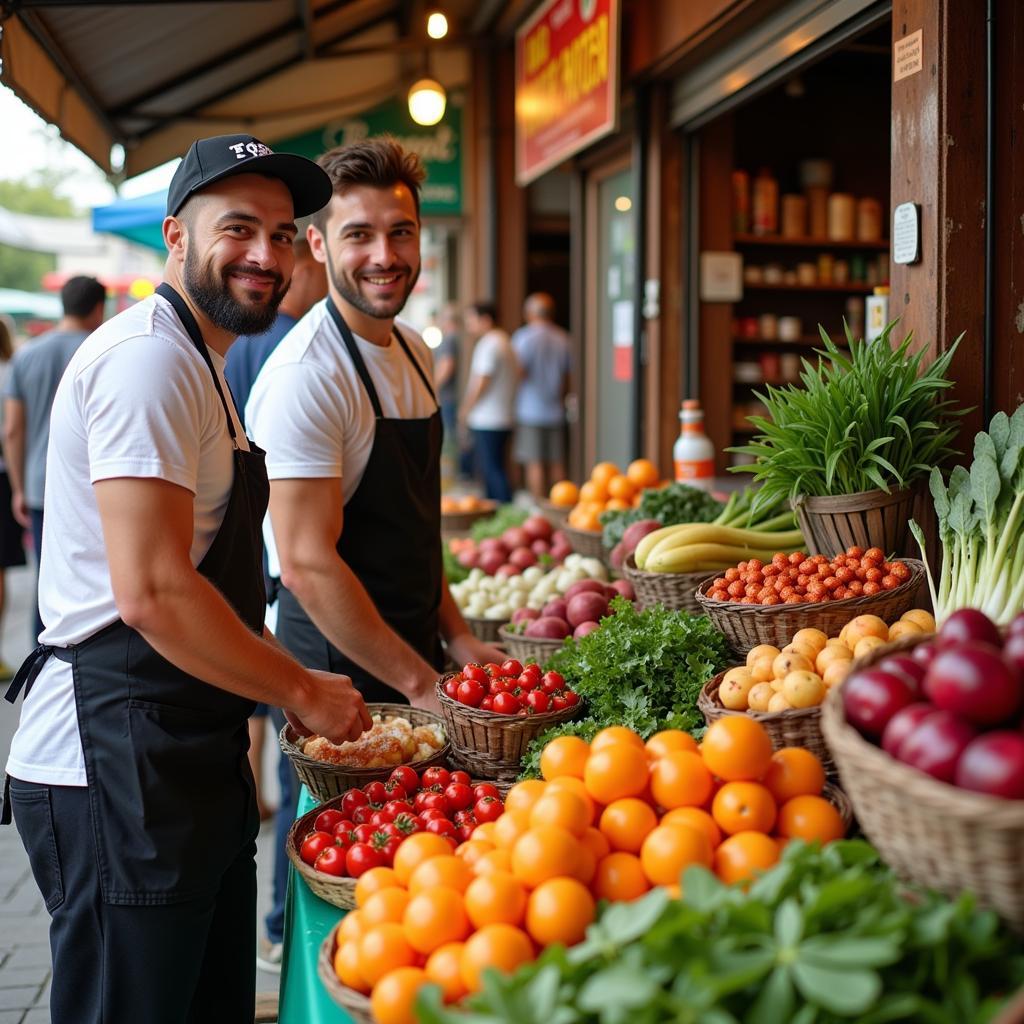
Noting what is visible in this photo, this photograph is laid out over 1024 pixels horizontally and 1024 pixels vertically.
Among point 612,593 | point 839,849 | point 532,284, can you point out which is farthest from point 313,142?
point 839,849

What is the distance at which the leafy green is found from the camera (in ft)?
8.20

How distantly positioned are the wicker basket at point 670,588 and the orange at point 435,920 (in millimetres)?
1693

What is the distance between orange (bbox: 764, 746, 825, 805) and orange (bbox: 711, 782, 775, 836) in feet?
0.26

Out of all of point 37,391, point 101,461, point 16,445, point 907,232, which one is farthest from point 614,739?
point 16,445

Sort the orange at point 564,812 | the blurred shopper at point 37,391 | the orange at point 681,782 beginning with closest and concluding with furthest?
1. the orange at point 564,812
2. the orange at point 681,782
3. the blurred shopper at point 37,391

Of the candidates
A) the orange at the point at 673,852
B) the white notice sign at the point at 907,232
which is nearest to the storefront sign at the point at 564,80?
the white notice sign at the point at 907,232

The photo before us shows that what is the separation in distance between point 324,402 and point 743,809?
5.59 ft

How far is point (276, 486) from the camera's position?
9.62 ft

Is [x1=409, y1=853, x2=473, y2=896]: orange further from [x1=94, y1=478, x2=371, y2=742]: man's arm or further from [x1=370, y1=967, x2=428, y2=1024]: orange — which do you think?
[x1=94, y1=478, x2=371, y2=742]: man's arm

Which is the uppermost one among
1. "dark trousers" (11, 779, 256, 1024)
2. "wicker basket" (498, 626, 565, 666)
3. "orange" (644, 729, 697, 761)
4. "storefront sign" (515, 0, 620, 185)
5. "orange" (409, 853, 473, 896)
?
"storefront sign" (515, 0, 620, 185)

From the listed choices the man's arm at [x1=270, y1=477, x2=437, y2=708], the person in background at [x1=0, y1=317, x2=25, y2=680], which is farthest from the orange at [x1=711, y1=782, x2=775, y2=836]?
the person in background at [x1=0, y1=317, x2=25, y2=680]

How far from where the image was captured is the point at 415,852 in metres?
1.85

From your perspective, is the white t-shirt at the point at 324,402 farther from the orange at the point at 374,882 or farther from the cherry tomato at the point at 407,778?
the orange at the point at 374,882

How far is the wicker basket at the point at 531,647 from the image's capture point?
335 cm
